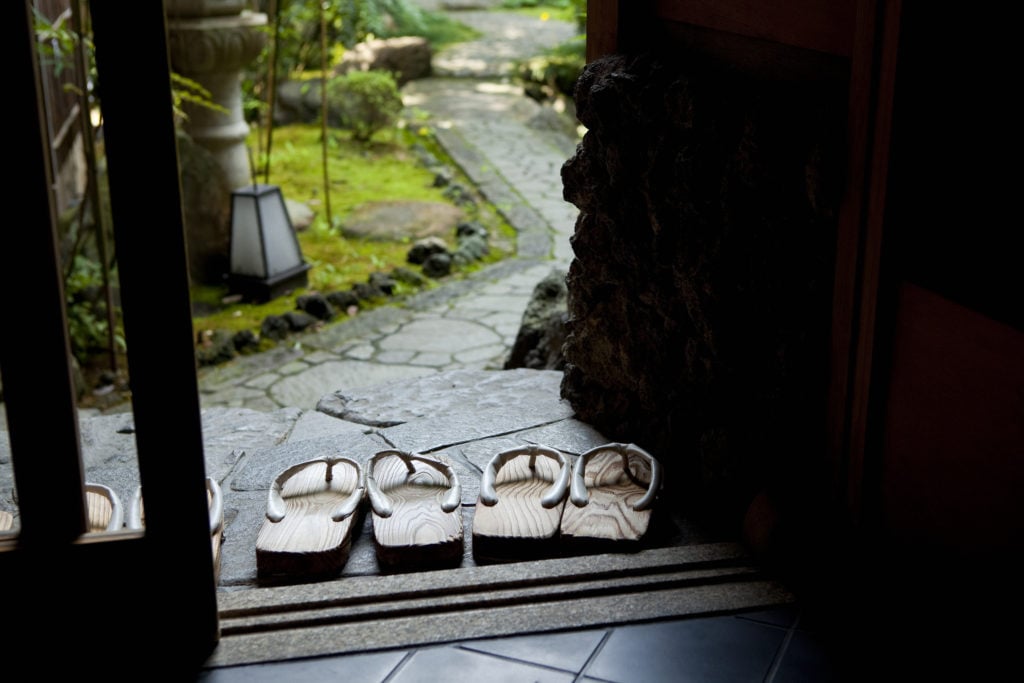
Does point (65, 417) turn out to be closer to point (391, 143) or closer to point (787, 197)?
point (787, 197)

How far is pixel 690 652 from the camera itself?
2582mm

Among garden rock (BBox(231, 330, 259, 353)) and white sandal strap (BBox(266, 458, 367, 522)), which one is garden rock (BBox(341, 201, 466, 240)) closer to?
garden rock (BBox(231, 330, 259, 353))

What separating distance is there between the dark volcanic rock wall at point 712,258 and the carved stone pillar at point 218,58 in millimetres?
5247

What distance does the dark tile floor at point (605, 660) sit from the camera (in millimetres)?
2490

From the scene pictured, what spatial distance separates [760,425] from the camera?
125 inches

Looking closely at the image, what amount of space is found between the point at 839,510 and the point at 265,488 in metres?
1.92

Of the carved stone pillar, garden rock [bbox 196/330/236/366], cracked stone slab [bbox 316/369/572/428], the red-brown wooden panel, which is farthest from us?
the carved stone pillar

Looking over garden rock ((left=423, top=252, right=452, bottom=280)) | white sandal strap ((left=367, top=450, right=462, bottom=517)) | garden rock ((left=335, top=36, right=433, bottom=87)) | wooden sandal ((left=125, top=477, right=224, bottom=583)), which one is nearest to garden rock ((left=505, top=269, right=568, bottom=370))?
white sandal strap ((left=367, top=450, right=462, bottom=517))

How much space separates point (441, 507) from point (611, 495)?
0.54 metres

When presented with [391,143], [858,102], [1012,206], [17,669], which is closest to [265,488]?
[17,669]

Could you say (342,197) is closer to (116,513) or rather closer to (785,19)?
(116,513)

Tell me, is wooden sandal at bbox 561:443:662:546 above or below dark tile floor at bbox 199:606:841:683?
above

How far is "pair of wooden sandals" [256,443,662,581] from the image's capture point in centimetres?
299

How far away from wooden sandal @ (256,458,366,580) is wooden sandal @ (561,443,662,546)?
66 centimetres
